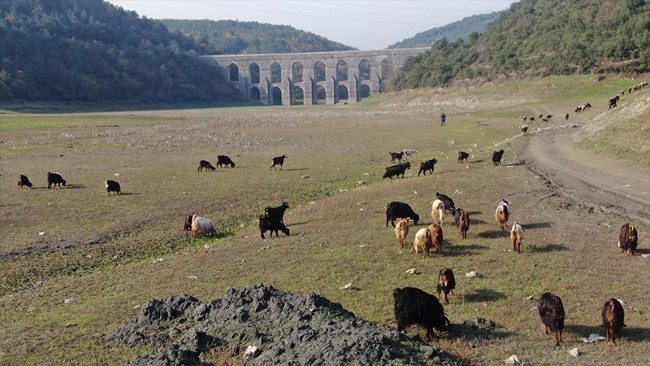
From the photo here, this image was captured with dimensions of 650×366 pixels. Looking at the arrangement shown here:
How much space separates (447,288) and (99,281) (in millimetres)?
8417

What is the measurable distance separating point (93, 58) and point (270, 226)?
13141cm

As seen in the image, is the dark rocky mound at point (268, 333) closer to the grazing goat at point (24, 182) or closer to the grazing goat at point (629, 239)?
the grazing goat at point (629, 239)

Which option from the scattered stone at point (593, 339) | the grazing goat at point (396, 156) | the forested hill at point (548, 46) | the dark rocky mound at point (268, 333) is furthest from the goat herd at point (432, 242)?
the forested hill at point (548, 46)

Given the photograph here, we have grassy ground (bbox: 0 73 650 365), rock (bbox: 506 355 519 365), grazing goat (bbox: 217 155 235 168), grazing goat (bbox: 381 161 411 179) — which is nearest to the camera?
rock (bbox: 506 355 519 365)

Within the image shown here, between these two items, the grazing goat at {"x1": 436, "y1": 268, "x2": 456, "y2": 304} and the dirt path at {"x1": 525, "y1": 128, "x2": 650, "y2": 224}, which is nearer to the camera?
the grazing goat at {"x1": 436, "y1": 268, "x2": 456, "y2": 304}

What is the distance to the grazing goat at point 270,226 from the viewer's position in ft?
59.0

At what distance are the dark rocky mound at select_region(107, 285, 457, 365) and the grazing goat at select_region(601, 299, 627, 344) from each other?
274 centimetres

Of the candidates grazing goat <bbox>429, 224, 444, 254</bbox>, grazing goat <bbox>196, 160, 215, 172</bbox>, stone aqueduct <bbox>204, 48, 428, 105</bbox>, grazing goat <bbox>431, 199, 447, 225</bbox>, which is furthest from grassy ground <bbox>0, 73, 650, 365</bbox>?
stone aqueduct <bbox>204, 48, 428, 105</bbox>

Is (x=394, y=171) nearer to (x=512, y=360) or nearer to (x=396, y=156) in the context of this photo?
(x=396, y=156)

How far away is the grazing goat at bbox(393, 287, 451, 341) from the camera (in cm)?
1003

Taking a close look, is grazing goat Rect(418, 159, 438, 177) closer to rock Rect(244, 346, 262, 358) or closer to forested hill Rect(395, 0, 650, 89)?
rock Rect(244, 346, 262, 358)

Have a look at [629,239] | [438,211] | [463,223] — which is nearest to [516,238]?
[463,223]

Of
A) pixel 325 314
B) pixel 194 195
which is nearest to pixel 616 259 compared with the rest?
pixel 325 314

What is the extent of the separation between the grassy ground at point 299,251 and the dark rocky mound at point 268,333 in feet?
2.55
